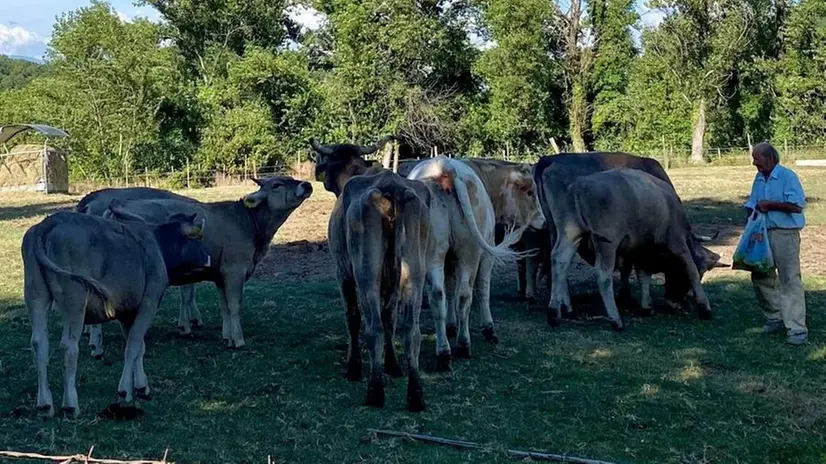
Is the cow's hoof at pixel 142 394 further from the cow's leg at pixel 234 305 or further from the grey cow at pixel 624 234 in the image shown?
the grey cow at pixel 624 234

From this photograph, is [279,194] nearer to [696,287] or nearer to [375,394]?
[375,394]

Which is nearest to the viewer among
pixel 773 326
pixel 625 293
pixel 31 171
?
pixel 773 326

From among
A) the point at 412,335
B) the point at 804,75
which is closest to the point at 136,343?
the point at 412,335

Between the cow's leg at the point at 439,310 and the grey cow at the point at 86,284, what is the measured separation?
2.74 meters

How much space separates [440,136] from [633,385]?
45.8 metres

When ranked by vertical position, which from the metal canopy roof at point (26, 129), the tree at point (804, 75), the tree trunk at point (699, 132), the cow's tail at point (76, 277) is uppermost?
the tree at point (804, 75)

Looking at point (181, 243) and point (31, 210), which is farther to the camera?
point (31, 210)

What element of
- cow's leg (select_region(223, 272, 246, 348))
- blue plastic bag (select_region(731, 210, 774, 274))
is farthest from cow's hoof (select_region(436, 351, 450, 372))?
blue plastic bag (select_region(731, 210, 774, 274))

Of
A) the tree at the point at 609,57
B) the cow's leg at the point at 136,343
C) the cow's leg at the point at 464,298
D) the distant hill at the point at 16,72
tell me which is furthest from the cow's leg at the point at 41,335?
the distant hill at the point at 16,72

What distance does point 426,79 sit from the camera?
55.3 m

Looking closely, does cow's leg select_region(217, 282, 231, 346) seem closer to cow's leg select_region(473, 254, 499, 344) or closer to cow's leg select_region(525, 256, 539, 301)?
cow's leg select_region(473, 254, 499, 344)

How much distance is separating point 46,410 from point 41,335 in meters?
0.62

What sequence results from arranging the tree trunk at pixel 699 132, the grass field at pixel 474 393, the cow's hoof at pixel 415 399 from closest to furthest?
the grass field at pixel 474 393 < the cow's hoof at pixel 415 399 < the tree trunk at pixel 699 132

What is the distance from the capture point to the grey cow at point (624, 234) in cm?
1183
